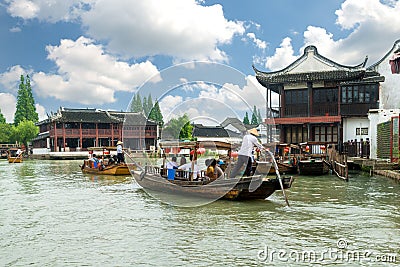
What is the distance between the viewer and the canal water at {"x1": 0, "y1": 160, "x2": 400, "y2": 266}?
17.6 ft

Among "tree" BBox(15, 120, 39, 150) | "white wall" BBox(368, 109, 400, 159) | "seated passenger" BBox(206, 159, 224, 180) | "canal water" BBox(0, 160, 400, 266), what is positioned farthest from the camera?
"tree" BBox(15, 120, 39, 150)

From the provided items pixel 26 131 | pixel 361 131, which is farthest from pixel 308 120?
pixel 26 131

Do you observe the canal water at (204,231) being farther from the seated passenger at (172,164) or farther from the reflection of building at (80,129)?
the reflection of building at (80,129)

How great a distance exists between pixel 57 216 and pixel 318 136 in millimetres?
18100

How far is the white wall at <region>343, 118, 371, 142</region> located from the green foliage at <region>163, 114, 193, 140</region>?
52.7 feet

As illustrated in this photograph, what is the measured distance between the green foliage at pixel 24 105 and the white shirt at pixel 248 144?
50.7 metres

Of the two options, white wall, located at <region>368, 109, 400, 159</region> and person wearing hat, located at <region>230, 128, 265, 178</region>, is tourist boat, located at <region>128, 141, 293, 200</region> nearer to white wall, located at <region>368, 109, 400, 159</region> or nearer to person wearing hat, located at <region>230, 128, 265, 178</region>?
person wearing hat, located at <region>230, 128, 265, 178</region>

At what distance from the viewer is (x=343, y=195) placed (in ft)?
34.5

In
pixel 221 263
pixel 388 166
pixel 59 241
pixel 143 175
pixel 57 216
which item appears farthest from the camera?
pixel 388 166

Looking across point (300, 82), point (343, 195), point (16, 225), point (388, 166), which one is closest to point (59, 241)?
point (16, 225)

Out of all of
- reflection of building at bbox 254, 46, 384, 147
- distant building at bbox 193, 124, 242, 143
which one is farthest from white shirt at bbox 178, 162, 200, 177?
reflection of building at bbox 254, 46, 384, 147

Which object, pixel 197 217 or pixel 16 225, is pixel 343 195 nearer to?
→ pixel 197 217

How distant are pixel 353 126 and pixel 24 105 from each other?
4581 centimetres

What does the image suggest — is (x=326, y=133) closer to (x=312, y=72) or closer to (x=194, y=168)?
(x=312, y=72)
